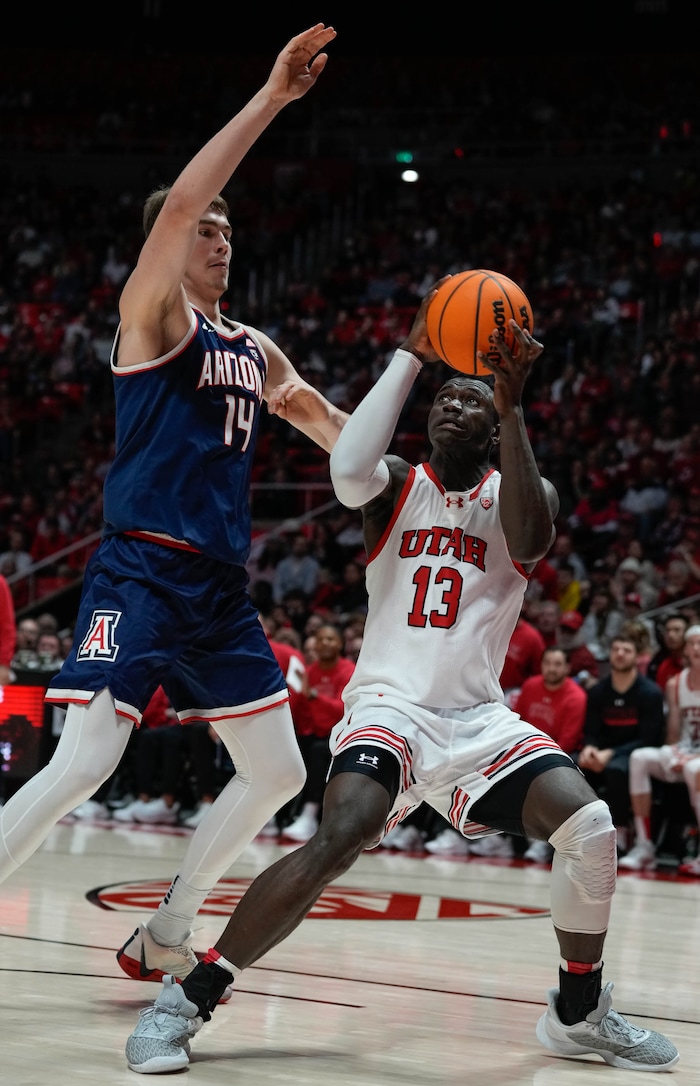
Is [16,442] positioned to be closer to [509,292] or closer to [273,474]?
[273,474]

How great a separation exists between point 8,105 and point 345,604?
1665 cm

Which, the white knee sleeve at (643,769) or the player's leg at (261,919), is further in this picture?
the white knee sleeve at (643,769)

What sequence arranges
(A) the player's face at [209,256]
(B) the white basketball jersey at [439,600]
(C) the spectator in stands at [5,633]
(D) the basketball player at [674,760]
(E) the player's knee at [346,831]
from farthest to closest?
(D) the basketball player at [674,760] < (C) the spectator in stands at [5,633] < (A) the player's face at [209,256] < (B) the white basketball jersey at [439,600] < (E) the player's knee at [346,831]

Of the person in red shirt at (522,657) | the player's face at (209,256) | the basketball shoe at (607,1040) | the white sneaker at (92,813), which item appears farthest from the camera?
the white sneaker at (92,813)

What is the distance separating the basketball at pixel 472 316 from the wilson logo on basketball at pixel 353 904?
3.28 m

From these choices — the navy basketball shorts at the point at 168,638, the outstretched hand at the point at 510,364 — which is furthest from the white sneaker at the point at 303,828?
the outstretched hand at the point at 510,364

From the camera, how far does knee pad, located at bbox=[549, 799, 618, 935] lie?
3.67m

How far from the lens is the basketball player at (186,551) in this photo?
3.77 m

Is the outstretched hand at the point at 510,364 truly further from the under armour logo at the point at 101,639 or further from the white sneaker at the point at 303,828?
the white sneaker at the point at 303,828

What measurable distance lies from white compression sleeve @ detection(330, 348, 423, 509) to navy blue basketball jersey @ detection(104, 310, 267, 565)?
0.38 m

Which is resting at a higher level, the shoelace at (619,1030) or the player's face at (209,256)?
the player's face at (209,256)

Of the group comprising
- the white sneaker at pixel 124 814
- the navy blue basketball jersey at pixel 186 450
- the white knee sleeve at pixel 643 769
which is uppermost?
the navy blue basketball jersey at pixel 186 450

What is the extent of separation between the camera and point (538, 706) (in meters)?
9.65

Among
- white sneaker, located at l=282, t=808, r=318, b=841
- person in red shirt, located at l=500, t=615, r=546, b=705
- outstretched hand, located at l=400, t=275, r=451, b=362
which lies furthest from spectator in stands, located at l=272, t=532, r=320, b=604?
outstretched hand, located at l=400, t=275, r=451, b=362
